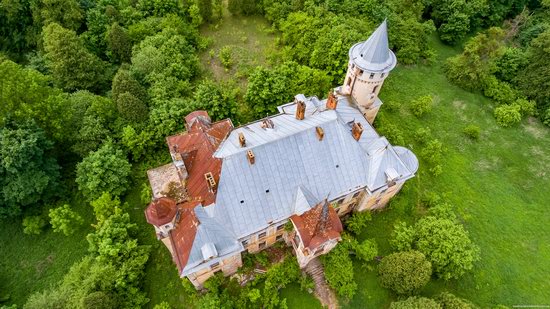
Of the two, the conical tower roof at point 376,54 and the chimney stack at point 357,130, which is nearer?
the chimney stack at point 357,130

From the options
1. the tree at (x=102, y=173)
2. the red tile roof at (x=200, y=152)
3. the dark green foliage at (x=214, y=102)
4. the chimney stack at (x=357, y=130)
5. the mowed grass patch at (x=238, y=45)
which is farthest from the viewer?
the mowed grass patch at (x=238, y=45)

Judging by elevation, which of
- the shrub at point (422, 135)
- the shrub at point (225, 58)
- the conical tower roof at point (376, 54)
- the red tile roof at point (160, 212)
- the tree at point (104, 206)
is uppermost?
the conical tower roof at point (376, 54)

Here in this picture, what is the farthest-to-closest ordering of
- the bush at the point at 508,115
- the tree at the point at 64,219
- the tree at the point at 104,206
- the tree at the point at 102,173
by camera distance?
the bush at the point at 508,115 < the tree at the point at 102,173 < the tree at the point at 104,206 < the tree at the point at 64,219

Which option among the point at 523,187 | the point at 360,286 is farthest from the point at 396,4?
the point at 360,286

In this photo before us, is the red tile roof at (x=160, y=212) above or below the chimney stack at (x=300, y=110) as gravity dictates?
below

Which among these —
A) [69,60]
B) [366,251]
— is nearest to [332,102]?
[366,251]

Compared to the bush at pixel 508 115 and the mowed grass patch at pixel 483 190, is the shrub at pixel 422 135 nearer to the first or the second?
the mowed grass patch at pixel 483 190

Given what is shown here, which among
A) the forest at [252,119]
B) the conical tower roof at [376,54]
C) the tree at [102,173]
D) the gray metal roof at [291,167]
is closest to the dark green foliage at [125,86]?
the forest at [252,119]

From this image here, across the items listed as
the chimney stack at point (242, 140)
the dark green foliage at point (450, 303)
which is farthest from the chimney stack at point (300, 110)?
the dark green foliage at point (450, 303)
